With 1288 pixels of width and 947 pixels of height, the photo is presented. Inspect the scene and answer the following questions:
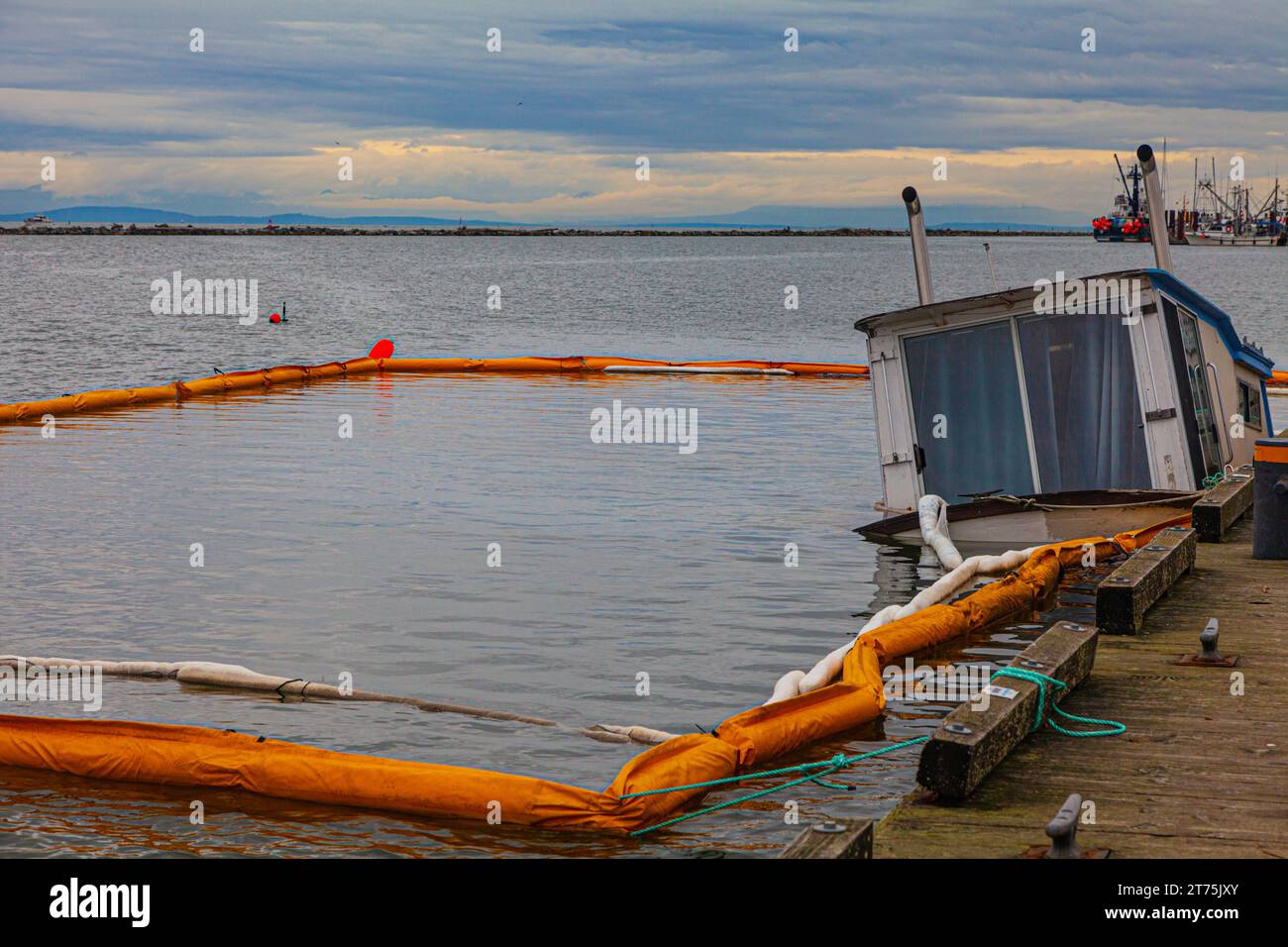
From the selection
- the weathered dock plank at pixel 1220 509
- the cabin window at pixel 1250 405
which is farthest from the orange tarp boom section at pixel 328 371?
the weathered dock plank at pixel 1220 509

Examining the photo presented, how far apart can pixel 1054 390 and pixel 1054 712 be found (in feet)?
32.1

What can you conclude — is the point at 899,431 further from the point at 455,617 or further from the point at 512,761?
the point at 512,761

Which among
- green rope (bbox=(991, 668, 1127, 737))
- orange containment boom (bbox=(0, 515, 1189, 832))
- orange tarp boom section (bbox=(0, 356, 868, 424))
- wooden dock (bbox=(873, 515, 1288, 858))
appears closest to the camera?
wooden dock (bbox=(873, 515, 1288, 858))

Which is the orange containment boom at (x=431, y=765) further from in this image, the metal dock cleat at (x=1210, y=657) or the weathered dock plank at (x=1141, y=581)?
the metal dock cleat at (x=1210, y=657)

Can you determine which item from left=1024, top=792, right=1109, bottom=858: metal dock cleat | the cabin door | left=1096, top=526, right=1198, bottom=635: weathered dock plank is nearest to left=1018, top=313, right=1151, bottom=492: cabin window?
the cabin door

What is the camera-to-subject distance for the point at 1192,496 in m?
16.1

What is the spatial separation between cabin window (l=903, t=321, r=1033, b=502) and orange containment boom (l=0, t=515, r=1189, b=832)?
7.69 m

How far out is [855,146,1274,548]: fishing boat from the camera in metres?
16.5

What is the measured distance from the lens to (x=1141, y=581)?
1039cm

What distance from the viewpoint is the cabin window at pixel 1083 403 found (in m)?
16.9

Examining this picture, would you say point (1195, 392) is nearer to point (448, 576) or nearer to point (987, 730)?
point (448, 576)

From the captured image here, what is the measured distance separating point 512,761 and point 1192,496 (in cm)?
943

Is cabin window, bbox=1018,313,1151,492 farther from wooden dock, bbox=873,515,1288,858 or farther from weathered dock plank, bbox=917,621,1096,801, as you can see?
weathered dock plank, bbox=917,621,1096,801
